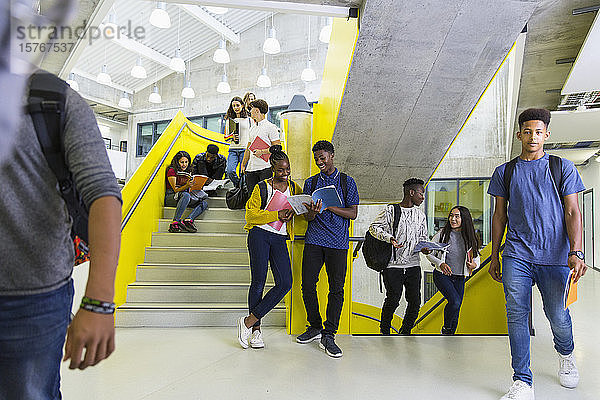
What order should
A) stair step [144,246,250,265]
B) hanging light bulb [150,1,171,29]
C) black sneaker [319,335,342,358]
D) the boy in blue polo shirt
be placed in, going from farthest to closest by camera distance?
stair step [144,246,250,265], the boy in blue polo shirt, black sneaker [319,335,342,358], hanging light bulb [150,1,171,29]

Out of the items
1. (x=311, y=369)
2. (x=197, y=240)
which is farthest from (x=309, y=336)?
(x=197, y=240)

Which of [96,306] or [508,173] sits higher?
[508,173]

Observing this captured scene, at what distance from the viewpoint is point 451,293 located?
469 cm

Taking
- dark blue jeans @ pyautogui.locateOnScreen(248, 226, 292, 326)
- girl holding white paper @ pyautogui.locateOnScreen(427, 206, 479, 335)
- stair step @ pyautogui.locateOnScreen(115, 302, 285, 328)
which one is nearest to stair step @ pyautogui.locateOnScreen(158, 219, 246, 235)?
stair step @ pyautogui.locateOnScreen(115, 302, 285, 328)

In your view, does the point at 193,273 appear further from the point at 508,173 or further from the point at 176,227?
the point at 508,173

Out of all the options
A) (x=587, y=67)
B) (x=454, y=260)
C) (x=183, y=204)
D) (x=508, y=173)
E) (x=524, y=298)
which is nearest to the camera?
(x=524, y=298)

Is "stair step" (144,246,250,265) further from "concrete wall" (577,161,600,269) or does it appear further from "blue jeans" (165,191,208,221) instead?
"concrete wall" (577,161,600,269)

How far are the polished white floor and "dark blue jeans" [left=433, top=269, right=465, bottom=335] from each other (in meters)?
0.48

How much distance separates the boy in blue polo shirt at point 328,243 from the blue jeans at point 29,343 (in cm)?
273

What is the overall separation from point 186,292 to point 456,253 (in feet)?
8.52

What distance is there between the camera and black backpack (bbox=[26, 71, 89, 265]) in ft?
2.88

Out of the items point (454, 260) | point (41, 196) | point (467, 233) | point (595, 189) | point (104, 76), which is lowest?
point (454, 260)

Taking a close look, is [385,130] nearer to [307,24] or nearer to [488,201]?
[488,201]

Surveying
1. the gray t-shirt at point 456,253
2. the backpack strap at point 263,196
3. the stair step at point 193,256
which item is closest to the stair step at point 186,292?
the stair step at point 193,256
